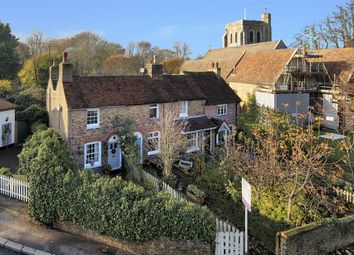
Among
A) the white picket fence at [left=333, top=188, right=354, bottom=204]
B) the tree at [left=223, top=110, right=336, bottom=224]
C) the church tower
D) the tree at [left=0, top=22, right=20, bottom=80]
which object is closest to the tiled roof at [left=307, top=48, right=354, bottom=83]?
the white picket fence at [left=333, top=188, right=354, bottom=204]

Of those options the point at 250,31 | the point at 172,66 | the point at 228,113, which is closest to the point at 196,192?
the point at 228,113

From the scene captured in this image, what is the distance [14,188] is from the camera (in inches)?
702

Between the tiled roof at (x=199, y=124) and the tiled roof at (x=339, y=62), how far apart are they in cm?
1864

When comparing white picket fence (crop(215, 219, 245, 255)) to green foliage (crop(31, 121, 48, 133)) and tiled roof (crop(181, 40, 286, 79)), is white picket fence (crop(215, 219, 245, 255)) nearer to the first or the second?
green foliage (crop(31, 121, 48, 133))

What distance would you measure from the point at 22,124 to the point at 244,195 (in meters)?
23.3

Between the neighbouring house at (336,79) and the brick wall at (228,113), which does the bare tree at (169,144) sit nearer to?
the brick wall at (228,113)

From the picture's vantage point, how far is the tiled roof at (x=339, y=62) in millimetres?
38341

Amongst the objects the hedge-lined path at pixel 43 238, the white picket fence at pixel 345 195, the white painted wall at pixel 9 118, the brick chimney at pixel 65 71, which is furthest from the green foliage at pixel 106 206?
the white painted wall at pixel 9 118

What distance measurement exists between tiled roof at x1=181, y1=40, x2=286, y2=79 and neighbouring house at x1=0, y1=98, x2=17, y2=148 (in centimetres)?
3017

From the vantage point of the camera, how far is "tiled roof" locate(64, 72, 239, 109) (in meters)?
21.6

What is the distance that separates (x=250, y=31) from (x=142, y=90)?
55461 millimetres

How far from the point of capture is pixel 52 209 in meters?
15.0

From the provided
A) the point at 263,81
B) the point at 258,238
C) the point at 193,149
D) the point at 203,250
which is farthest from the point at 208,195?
the point at 263,81

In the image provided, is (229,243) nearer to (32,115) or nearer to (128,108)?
(128,108)
